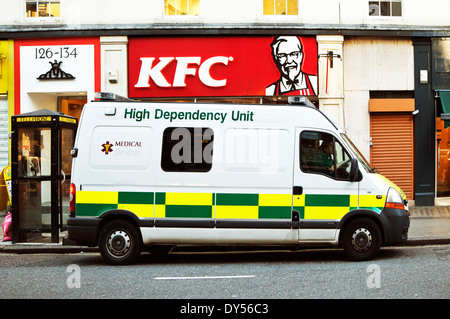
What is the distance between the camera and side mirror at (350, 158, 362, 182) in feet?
26.5

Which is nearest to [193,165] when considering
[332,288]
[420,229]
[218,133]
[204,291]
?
[218,133]

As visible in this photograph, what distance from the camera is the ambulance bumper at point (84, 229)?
8.33m

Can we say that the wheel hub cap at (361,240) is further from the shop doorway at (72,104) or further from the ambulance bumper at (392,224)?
the shop doorway at (72,104)

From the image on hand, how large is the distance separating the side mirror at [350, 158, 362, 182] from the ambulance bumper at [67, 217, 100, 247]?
12.8ft

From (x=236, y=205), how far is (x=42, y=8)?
9984 millimetres

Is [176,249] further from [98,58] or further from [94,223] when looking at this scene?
[98,58]

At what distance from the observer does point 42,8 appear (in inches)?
597

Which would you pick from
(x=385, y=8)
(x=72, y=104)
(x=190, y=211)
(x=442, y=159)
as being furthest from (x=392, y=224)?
(x=72, y=104)

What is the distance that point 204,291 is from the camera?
646cm

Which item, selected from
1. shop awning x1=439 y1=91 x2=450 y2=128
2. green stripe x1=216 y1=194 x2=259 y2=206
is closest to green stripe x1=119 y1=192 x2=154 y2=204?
green stripe x1=216 y1=194 x2=259 y2=206

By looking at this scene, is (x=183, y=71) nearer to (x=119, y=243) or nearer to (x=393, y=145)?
(x=393, y=145)

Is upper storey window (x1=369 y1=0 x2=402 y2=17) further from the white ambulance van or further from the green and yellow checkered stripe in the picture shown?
the green and yellow checkered stripe

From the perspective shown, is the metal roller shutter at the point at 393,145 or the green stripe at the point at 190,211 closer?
the green stripe at the point at 190,211

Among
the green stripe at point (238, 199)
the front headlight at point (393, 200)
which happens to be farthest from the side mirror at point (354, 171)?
the green stripe at point (238, 199)
